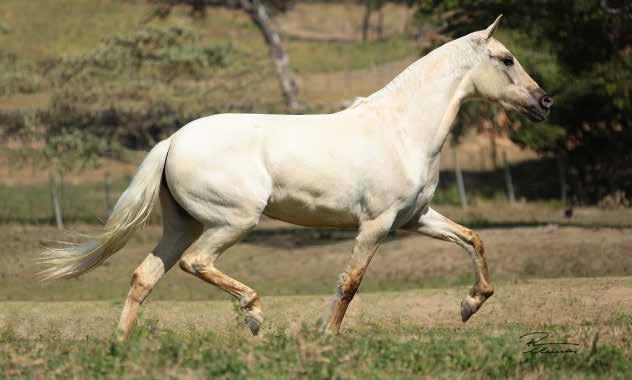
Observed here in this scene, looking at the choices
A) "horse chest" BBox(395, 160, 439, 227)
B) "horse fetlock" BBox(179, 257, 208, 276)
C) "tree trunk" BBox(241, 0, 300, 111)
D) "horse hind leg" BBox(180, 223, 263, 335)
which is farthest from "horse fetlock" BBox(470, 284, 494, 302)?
"tree trunk" BBox(241, 0, 300, 111)

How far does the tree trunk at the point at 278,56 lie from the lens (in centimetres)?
2716

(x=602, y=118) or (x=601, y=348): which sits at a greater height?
(x=601, y=348)

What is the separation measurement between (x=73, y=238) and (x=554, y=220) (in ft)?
30.0

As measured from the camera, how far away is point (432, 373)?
633 cm

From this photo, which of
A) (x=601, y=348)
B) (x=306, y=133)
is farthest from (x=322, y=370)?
(x=306, y=133)

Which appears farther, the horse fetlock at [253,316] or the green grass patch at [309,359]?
the horse fetlock at [253,316]

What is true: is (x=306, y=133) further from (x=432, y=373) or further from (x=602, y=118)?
(x=602, y=118)

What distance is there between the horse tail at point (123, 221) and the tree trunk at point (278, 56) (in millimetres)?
17927

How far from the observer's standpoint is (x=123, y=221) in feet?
27.0

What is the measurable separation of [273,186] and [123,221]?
3.69ft

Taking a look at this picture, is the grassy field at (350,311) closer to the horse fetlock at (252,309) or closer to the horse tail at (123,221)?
the horse fetlock at (252,309)

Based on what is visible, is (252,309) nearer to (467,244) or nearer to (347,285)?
(347,285)
